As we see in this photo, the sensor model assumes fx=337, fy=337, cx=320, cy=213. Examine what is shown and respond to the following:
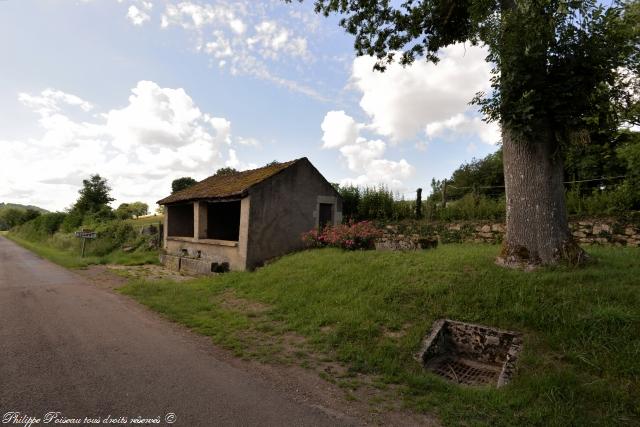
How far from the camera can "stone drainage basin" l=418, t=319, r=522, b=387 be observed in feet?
14.7

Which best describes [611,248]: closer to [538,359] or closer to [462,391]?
[538,359]

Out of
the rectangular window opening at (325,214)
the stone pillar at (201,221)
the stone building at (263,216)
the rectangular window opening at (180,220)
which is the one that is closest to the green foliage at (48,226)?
the rectangular window opening at (180,220)

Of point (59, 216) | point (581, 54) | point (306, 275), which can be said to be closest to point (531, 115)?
point (581, 54)

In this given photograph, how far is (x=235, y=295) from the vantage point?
8562 mm

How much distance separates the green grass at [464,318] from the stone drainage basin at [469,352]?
0.59ft

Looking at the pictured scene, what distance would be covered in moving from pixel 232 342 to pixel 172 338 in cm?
104

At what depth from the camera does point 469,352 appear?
16.7 ft

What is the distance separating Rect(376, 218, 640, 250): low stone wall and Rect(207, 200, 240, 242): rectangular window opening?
8130 mm

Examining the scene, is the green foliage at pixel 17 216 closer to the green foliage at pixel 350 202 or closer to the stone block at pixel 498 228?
the green foliage at pixel 350 202

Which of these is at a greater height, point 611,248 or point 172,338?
point 611,248

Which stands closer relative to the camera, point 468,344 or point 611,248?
point 468,344

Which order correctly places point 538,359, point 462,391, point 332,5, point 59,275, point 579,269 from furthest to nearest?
point 59,275, point 332,5, point 579,269, point 538,359, point 462,391

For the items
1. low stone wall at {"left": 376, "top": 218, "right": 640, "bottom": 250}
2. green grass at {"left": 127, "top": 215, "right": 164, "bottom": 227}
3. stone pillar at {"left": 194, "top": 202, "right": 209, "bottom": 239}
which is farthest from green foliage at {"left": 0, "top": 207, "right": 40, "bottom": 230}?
low stone wall at {"left": 376, "top": 218, "right": 640, "bottom": 250}

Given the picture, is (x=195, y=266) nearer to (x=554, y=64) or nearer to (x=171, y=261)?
(x=171, y=261)
